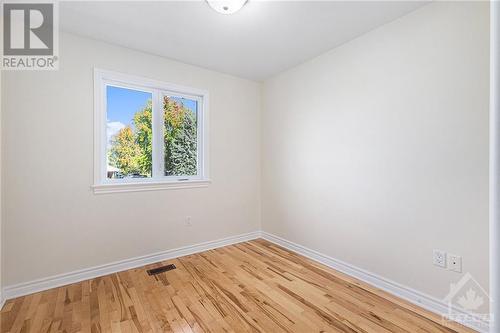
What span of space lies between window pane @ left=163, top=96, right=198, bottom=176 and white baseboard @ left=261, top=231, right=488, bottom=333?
1776mm

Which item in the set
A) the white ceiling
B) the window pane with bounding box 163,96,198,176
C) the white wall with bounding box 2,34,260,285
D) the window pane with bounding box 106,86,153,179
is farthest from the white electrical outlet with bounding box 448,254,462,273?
the window pane with bounding box 106,86,153,179

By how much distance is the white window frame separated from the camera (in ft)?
8.11

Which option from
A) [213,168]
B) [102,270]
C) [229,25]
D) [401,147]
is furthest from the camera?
[213,168]

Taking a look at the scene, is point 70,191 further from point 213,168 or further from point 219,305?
point 219,305

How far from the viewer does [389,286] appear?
2162mm

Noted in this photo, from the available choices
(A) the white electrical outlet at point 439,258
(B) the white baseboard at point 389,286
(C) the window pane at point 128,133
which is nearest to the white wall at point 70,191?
(C) the window pane at point 128,133

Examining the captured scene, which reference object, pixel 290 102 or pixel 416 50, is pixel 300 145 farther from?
pixel 416 50

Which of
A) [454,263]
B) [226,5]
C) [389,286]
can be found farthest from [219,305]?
[226,5]

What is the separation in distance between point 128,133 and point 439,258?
320 centimetres

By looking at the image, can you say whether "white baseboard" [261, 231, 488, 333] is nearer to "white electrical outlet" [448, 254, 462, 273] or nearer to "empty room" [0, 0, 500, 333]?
"empty room" [0, 0, 500, 333]

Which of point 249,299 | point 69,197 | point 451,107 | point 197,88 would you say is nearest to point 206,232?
point 249,299

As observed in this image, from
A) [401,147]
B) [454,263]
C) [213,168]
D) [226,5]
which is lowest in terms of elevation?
[454,263]

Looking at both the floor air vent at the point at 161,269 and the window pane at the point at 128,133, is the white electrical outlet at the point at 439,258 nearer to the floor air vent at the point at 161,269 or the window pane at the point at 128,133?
the floor air vent at the point at 161,269

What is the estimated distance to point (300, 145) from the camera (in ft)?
10.2
